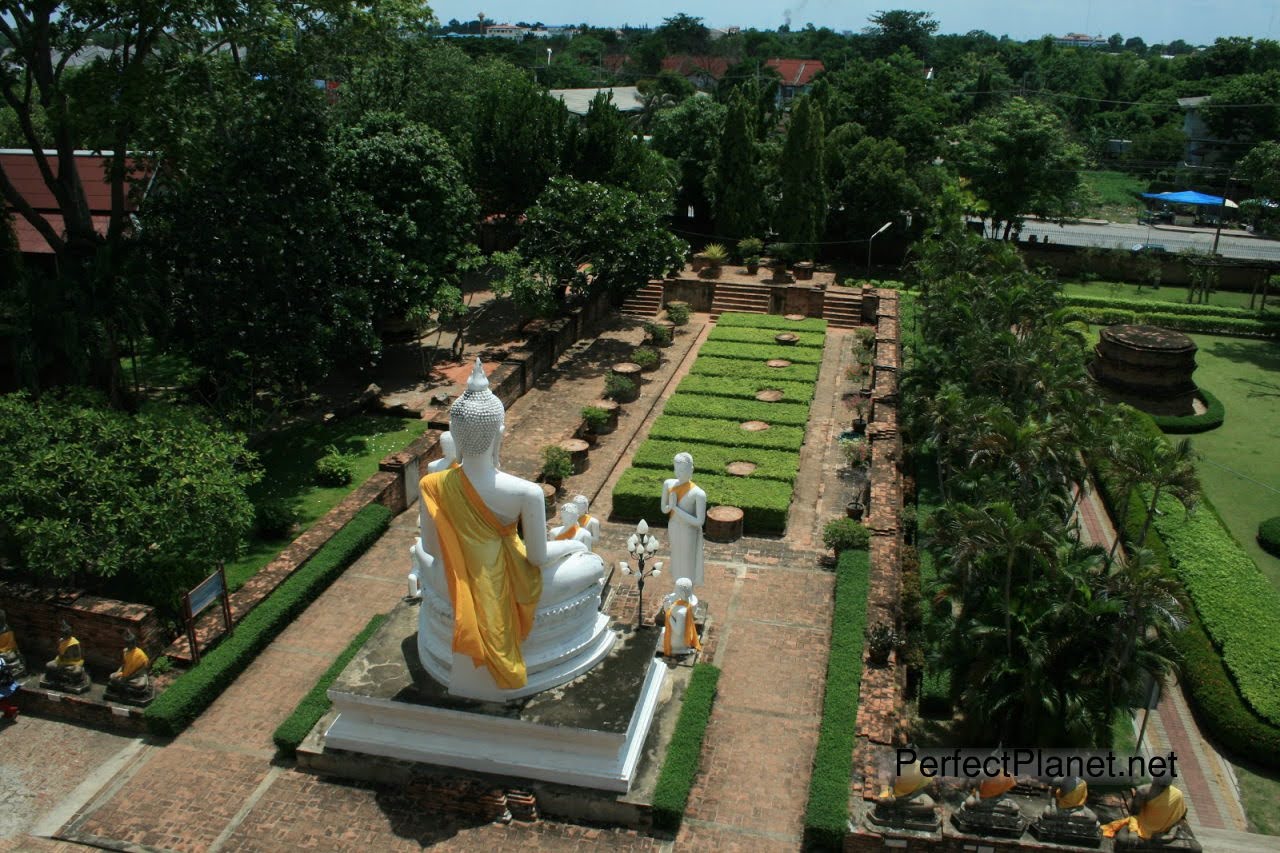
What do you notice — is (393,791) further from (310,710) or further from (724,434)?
(724,434)

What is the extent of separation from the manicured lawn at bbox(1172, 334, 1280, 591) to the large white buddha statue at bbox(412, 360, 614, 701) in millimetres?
15238

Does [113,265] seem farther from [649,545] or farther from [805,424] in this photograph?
[805,424]

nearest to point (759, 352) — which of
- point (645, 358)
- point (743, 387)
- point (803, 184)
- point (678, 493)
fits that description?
point (743, 387)

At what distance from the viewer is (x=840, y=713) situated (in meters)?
15.6

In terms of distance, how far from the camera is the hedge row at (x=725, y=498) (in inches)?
854

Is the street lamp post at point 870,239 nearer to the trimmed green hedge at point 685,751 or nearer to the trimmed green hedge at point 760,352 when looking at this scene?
the trimmed green hedge at point 760,352

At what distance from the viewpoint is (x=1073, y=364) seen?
21.4 meters

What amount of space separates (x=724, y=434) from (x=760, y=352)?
6566 mm

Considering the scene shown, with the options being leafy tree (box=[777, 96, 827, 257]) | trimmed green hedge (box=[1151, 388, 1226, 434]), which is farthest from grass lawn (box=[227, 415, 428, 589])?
trimmed green hedge (box=[1151, 388, 1226, 434])

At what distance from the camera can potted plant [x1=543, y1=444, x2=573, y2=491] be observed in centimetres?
2291

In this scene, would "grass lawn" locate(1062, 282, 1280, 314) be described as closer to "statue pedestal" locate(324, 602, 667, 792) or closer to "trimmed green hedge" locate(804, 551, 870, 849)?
"trimmed green hedge" locate(804, 551, 870, 849)

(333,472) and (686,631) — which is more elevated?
(686,631)

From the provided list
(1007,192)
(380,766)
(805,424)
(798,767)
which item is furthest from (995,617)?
(1007,192)

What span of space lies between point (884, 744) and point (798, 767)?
125cm
